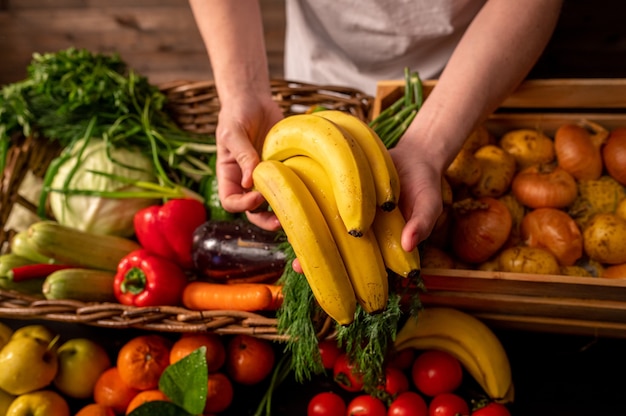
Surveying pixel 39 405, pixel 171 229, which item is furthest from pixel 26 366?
pixel 171 229

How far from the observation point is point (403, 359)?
1.04 m

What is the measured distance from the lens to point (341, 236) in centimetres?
70

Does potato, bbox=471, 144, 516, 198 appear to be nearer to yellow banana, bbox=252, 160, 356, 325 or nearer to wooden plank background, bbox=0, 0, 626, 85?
yellow banana, bbox=252, 160, 356, 325

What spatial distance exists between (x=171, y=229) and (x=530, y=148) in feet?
2.71

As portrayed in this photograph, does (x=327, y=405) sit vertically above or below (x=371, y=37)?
below

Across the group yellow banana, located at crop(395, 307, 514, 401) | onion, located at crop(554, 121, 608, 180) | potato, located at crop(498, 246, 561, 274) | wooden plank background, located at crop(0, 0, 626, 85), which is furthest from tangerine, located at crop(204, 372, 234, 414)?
wooden plank background, located at crop(0, 0, 626, 85)

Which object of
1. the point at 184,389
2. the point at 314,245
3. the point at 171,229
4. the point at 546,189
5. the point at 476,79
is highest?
the point at 476,79

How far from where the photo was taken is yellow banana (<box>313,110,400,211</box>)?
2.23 ft

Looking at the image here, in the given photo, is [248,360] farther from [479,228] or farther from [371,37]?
[371,37]

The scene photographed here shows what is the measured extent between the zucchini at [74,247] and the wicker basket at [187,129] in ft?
0.40

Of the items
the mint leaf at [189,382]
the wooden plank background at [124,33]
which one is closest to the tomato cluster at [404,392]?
the mint leaf at [189,382]

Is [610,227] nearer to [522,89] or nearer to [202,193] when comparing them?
[522,89]

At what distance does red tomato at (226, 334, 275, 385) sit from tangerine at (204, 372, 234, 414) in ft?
0.11

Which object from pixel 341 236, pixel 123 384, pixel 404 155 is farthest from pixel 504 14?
pixel 123 384
